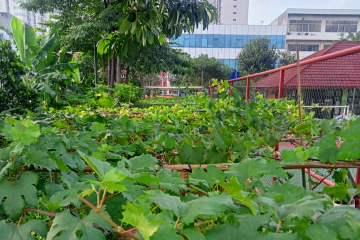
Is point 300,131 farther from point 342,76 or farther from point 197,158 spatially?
point 342,76

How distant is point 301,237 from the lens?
0.99 feet

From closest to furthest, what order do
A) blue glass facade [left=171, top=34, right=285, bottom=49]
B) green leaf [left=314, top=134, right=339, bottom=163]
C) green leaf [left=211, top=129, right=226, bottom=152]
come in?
green leaf [left=314, top=134, right=339, bottom=163], green leaf [left=211, top=129, right=226, bottom=152], blue glass facade [left=171, top=34, right=285, bottom=49]

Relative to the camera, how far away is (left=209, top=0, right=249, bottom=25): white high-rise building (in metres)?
54.7

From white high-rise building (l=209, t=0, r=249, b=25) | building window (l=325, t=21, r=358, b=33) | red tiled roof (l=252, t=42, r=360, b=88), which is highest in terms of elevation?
white high-rise building (l=209, t=0, r=249, b=25)

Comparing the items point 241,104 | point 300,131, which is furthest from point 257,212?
point 241,104

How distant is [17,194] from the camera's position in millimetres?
456

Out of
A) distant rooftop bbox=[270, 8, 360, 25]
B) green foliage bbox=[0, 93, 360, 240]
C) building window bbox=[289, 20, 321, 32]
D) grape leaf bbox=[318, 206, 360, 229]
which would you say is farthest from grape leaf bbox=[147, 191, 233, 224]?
building window bbox=[289, 20, 321, 32]

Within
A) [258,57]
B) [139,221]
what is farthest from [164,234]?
[258,57]

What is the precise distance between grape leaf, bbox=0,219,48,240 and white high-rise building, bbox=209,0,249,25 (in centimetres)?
5916

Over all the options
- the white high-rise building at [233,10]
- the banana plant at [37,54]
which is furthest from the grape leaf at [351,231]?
the white high-rise building at [233,10]

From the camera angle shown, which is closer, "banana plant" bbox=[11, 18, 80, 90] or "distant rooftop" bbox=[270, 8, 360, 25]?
"banana plant" bbox=[11, 18, 80, 90]

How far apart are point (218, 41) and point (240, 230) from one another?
3532 centimetres

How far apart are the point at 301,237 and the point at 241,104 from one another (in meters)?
1.74

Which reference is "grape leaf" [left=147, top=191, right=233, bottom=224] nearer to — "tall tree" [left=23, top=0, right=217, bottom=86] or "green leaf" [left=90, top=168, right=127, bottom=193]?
"green leaf" [left=90, top=168, right=127, bottom=193]
